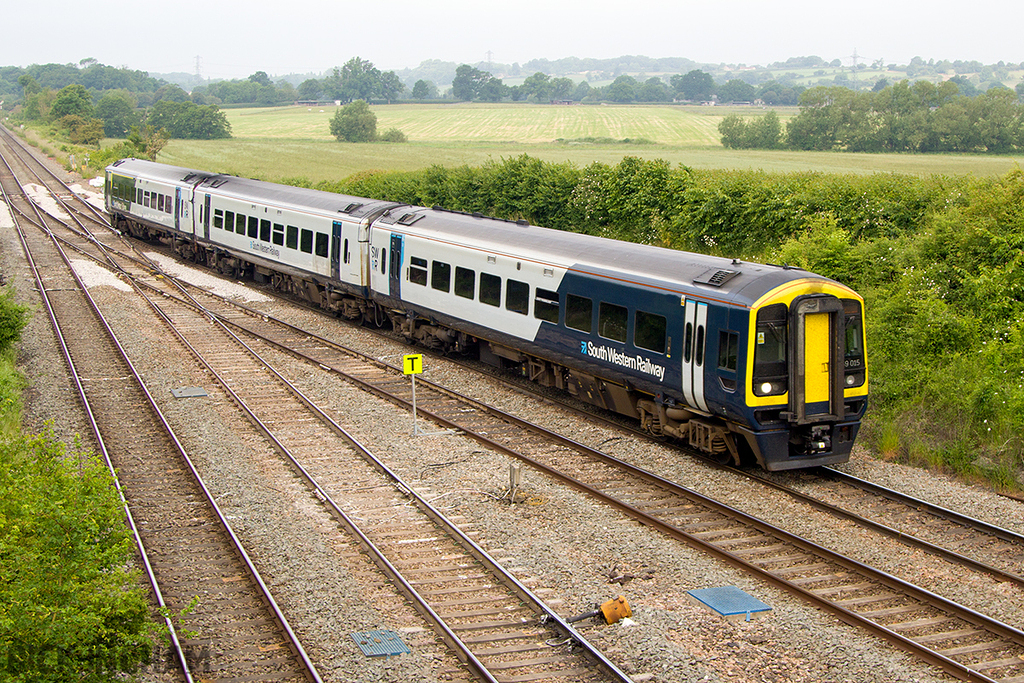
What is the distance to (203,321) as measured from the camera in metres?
24.9

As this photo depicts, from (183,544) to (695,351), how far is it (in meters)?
7.43

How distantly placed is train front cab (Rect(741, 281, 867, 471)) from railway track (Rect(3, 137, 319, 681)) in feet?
23.0

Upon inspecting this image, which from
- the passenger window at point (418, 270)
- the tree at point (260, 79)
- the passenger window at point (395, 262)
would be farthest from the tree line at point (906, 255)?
the tree at point (260, 79)

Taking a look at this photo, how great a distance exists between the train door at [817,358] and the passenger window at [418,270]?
386 inches

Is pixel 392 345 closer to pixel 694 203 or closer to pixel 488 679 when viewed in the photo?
pixel 694 203

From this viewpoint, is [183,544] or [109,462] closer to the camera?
[183,544]

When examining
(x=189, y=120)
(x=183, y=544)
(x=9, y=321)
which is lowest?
(x=183, y=544)

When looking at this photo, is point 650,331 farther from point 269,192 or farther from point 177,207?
point 177,207

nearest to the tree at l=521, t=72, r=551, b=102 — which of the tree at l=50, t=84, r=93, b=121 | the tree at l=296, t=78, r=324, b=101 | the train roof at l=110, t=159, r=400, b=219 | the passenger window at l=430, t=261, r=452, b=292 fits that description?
the tree at l=296, t=78, r=324, b=101

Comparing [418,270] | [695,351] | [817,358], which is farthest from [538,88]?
[817,358]

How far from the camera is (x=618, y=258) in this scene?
602 inches

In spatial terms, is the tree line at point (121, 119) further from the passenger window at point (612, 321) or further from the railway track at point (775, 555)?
the passenger window at point (612, 321)

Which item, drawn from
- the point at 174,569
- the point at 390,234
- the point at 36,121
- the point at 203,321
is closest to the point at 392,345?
the point at 390,234

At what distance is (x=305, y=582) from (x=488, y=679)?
301 cm
